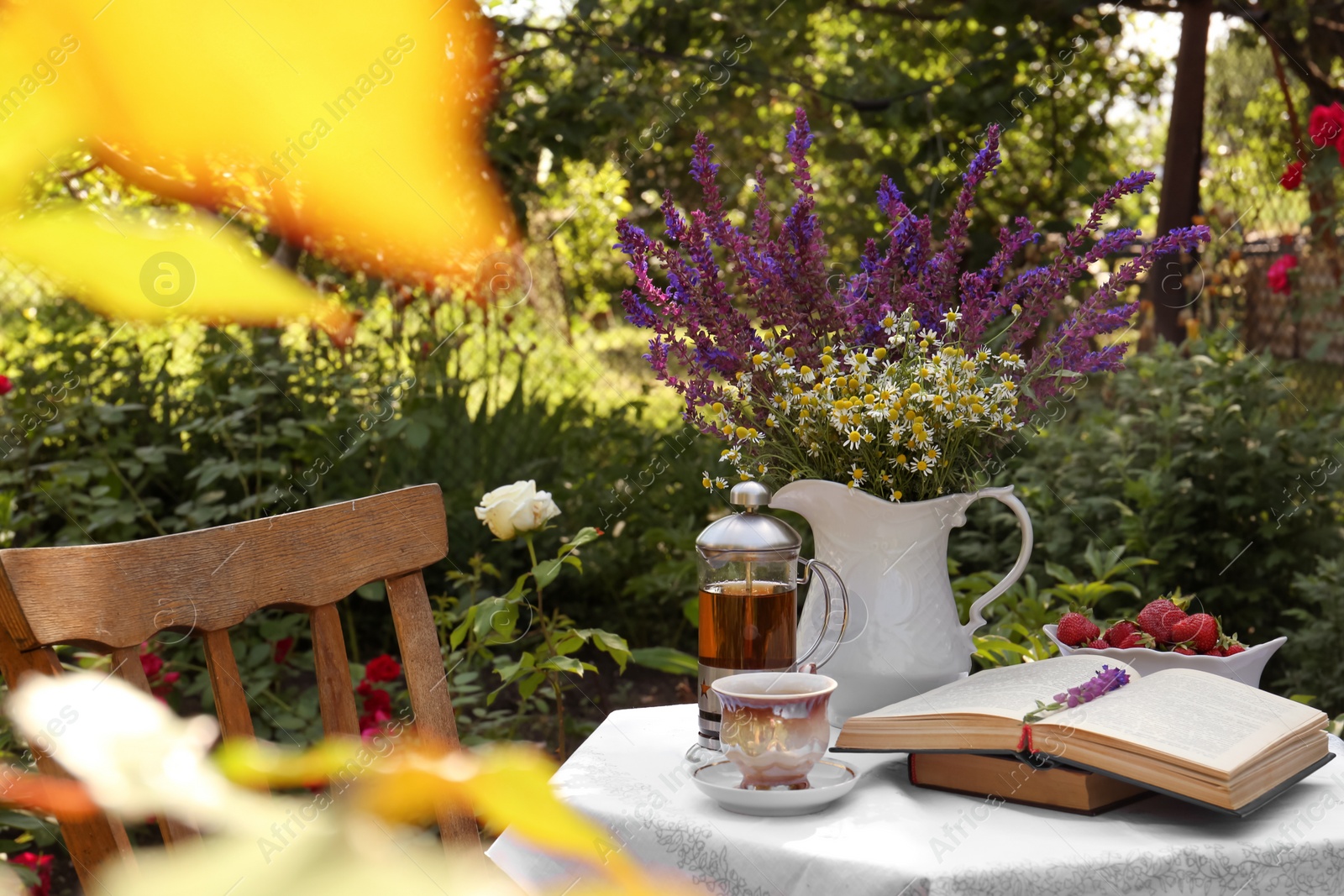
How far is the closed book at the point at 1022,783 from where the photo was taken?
977 millimetres

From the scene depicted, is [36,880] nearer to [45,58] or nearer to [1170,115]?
[45,58]

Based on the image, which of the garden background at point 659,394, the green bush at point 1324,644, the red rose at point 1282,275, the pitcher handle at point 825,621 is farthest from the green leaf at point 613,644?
the red rose at point 1282,275

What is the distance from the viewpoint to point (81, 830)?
2.81 ft

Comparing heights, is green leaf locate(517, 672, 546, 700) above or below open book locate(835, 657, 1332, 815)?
below

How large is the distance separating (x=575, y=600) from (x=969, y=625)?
2.37 metres

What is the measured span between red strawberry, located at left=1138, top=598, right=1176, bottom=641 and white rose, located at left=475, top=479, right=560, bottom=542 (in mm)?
837

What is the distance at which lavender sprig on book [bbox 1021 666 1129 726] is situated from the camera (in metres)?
0.99

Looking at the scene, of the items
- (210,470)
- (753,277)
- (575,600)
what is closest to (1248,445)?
(575,600)

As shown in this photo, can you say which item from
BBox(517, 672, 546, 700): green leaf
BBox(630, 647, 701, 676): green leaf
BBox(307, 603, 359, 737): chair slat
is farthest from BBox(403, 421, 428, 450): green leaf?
BBox(307, 603, 359, 737): chair slat

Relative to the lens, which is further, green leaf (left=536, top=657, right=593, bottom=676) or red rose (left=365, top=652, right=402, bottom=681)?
red rose (left=365, top=652, right=402, bottom=681)

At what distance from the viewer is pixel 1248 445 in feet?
9.84

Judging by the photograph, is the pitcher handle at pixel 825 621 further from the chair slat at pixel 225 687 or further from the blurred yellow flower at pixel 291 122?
the blurred yellow flower at pixel 291 122

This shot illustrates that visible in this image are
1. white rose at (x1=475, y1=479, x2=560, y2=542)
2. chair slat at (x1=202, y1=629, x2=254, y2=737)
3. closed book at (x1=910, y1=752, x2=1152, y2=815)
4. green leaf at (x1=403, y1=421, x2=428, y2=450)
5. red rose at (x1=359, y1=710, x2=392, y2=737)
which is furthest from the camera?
green leaf at (x1=403, y1=421, x2=428, y2=450)

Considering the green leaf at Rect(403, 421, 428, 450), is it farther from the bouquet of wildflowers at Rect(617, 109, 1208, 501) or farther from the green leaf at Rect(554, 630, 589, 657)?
the bouquet of wildflowers at Rect(617, 109, 1208, 501)
